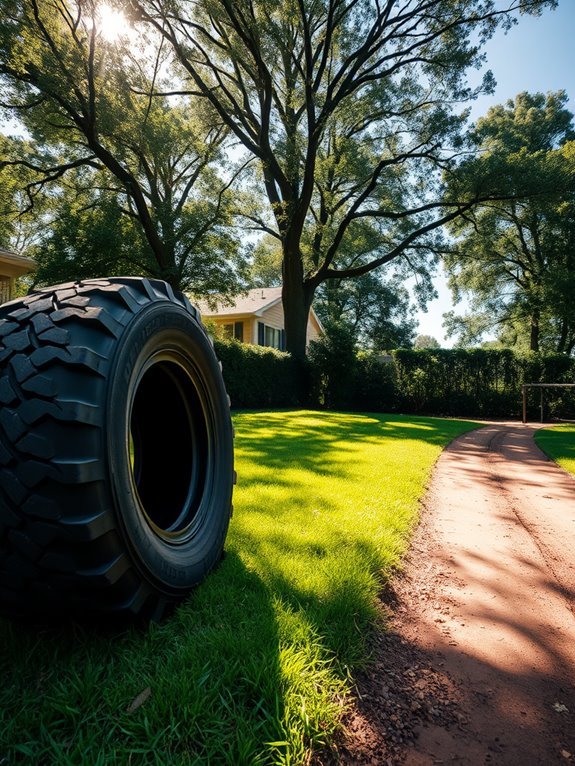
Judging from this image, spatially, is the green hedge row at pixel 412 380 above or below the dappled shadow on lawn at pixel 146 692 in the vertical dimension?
above

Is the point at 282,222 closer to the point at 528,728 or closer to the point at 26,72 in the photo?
the point at 26,72

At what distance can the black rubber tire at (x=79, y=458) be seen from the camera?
114 cm

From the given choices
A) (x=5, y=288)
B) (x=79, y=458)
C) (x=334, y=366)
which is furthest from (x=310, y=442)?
(x=5, y=288)

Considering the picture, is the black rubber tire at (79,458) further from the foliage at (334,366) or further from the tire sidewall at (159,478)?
the foliage at (334,366)

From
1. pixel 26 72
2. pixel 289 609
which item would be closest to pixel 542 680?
pixel 289 609

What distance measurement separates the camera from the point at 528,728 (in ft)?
4.07

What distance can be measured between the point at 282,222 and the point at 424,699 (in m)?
17.8

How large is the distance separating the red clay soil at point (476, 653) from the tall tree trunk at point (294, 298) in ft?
49.3

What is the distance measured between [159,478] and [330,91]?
17551mm

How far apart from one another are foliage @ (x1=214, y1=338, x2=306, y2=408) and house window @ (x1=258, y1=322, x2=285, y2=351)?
7792 mm

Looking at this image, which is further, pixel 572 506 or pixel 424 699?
pixel 572 506

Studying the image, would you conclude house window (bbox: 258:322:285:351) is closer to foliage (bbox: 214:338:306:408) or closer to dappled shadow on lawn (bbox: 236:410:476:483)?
foliage (bbox: 214:338:306:408)

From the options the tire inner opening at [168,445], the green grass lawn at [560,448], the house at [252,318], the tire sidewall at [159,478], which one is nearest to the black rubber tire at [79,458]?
the tire sidewall at [159,478]

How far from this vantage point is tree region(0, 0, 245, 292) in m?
10.9
